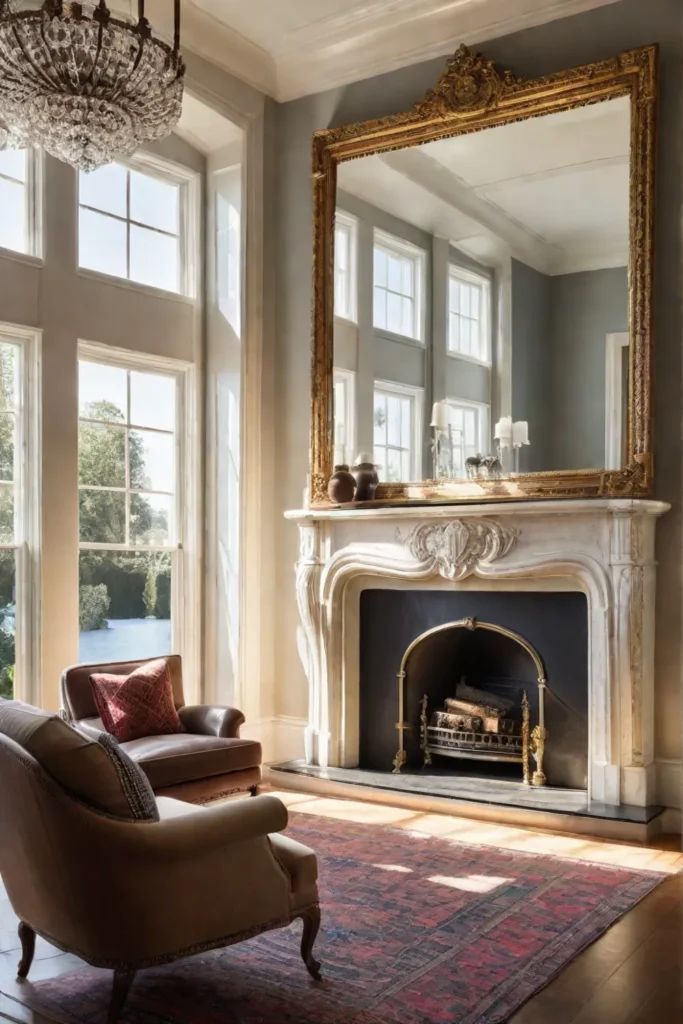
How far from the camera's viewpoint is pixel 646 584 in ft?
17.2

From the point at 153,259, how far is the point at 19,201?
1.03m

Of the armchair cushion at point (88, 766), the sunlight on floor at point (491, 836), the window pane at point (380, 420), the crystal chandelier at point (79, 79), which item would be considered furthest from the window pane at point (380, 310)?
the armchair cushion at point (88, 766)

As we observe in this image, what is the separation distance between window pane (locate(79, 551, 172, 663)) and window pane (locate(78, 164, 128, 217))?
6.61 ft

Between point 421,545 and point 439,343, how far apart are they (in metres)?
1.19

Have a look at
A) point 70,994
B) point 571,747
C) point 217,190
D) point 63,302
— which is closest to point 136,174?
point 217,190

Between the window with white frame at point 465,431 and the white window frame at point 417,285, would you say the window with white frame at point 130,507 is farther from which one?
the window with white frame at point 465,431

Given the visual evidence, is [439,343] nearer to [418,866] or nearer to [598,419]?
[598,419]

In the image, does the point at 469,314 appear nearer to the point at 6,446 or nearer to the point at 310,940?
the point at 6,446

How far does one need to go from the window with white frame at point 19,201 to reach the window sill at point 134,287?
1.15 ft

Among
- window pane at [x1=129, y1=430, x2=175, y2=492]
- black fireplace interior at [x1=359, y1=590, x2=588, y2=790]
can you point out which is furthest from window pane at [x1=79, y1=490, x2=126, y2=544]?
black fireplace interior at [x1=359, y1=590, x2=588, y2=790]

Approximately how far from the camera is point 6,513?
538 centimetres

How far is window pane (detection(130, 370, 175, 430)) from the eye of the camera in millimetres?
6188

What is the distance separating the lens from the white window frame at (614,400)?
539 centimetres

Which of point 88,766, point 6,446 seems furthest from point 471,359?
point 88,766
